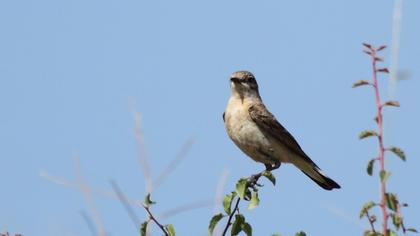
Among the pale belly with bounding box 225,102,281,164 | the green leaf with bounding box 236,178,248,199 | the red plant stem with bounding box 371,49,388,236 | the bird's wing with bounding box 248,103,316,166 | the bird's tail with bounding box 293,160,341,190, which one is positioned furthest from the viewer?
the bird's tail with bounding box 293,160,341,190

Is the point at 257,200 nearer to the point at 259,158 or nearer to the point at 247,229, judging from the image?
the point at 247,229

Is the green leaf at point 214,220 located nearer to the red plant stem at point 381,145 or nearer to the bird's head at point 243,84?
the red plant stem at point 381,145

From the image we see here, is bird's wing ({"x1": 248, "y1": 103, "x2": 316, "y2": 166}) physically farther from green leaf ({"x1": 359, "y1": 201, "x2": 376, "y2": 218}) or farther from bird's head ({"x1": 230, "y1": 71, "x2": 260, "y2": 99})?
green leaf ({"x1": 359, "y1": 201, "x2": 376, "y2": 218})

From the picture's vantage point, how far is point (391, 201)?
271 centimetres

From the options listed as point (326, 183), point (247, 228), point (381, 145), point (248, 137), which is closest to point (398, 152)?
point (381, 145)

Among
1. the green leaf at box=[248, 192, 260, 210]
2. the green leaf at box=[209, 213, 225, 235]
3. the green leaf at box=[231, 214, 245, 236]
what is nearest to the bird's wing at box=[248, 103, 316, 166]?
the green leaf at box=[248, 192, 260, 210]

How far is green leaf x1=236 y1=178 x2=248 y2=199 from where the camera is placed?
4225 millimetres

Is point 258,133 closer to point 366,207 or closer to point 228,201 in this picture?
point 228,201

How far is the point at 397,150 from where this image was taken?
2676 mm

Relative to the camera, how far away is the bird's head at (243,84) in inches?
340

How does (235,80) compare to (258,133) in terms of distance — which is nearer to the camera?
(258,133)

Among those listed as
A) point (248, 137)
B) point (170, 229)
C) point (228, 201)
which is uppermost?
point (248, 137)

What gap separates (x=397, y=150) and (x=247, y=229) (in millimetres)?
1374

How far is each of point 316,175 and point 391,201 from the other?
6.06 metres
